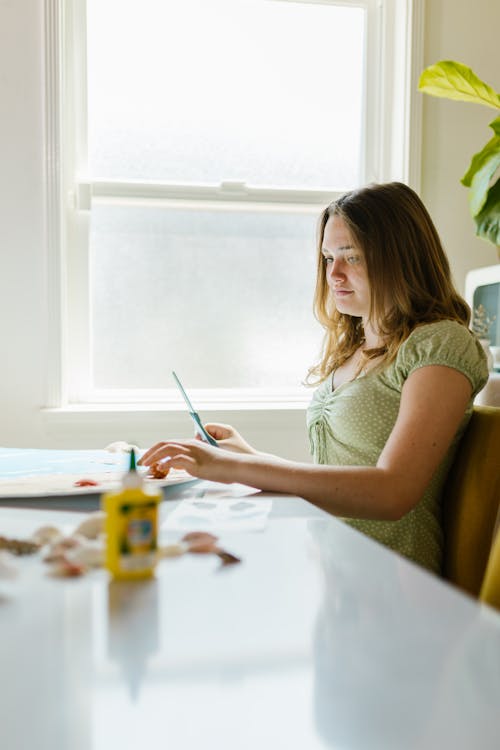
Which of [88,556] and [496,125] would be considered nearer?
[88,556]

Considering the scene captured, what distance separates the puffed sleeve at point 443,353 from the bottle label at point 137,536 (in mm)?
732

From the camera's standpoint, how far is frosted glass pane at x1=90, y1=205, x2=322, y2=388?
2580 mm

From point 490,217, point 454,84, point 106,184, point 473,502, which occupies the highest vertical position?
point 454,84

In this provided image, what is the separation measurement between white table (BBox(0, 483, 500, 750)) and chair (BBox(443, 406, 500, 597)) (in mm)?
530

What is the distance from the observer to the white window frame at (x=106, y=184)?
7.83 feet

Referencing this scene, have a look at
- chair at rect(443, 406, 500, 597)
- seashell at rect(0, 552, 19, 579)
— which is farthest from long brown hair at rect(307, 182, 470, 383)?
seashell at rect(0, 552, 19, 579)

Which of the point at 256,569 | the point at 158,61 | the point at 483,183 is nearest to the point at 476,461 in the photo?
the point at 256,569

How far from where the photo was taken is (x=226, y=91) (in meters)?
2.61

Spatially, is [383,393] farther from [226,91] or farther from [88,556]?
[226,91]

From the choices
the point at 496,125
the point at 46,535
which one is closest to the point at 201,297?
→ the point at 496,125

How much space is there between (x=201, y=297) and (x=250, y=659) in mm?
2159

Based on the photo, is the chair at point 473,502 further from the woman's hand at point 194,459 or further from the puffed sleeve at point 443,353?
the woman's hand at point 194,459

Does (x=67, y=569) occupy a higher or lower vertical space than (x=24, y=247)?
lower

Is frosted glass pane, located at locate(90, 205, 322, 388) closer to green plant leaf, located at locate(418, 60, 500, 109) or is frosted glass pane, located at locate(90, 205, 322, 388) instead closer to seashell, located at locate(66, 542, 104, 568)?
green plant leaf, located at locate(418, 60, 500, 109)
